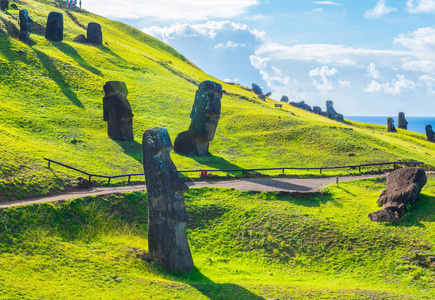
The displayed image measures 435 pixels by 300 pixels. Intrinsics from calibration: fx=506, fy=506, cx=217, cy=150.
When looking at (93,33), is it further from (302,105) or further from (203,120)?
(203,120)

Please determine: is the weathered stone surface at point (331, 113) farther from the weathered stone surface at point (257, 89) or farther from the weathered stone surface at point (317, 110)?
the weathered stone surface at point (257, 89)

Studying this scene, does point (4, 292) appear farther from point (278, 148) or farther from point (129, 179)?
point (278, 148)

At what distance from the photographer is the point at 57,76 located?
53156 millimetres

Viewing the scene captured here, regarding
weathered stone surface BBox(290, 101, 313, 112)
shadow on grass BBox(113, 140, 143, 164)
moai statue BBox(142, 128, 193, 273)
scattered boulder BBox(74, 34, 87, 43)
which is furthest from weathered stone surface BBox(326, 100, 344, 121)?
moai statue BBox(142, 128, 193, 273)

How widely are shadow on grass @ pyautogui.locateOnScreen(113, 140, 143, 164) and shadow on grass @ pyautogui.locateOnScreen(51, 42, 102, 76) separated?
67.8 ft

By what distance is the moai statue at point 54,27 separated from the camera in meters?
63.3

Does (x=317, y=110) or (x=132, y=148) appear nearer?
(x=132, y=148)

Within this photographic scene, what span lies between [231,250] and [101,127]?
23.3 metres

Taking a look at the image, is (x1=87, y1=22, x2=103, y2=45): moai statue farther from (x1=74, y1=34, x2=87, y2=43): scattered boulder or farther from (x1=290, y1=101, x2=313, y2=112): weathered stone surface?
(x1=290, y1=101, x2=313, y2=112): weathered stone surface

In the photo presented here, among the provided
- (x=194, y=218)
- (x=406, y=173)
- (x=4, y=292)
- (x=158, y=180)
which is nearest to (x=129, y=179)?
(x=194, y=218)

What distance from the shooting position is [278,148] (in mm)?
45844

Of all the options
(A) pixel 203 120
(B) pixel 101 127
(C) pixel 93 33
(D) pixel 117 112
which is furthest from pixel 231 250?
(C) pixel 93 33

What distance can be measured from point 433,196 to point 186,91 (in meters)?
39.7

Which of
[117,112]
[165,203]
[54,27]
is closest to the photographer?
[165,203]
